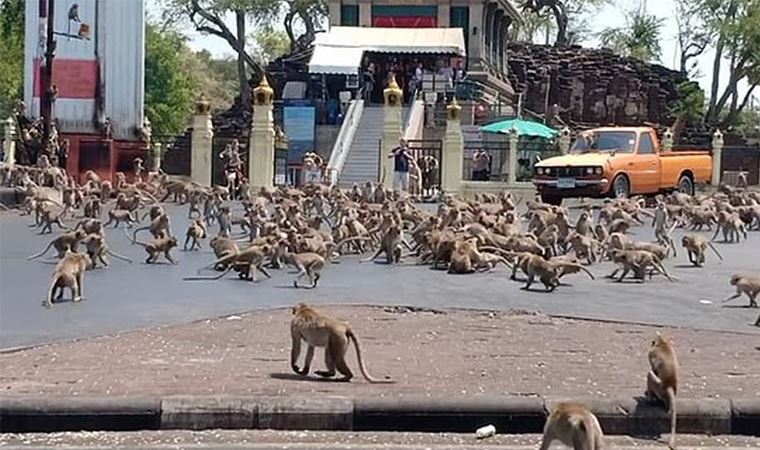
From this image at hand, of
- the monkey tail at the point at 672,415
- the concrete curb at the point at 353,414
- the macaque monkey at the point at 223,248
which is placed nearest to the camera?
the monkey tail at the point at 672,415

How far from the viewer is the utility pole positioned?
33.1 m

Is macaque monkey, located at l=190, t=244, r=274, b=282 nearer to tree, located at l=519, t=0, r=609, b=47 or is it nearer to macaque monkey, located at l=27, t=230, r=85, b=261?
macaque monkey, located at l=27, t=230, r=85, b=261

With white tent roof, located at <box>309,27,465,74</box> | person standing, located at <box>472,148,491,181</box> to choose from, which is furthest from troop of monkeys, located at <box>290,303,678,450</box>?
white tent roof, located at <box>309,27,465,74</box>

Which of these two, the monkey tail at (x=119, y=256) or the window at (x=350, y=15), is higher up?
the window at (x=350, y=15)

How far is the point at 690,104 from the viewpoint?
65688 mm

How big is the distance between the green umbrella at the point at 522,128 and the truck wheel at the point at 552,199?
8.15 metres

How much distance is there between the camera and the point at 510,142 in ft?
127

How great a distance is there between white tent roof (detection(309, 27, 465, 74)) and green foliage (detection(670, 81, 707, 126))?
59.5 ft

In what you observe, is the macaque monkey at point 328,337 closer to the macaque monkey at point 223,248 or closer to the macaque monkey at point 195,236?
the macaque monkey at point 223,248

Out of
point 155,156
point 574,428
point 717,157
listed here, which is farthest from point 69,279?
point 717,157

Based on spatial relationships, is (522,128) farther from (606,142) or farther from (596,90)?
(596,90)

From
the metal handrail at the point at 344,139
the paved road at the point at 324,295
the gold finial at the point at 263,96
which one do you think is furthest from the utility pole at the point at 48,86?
the paved road at the point at 324,295

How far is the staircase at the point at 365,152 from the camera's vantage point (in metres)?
38.0

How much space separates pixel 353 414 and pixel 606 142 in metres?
25.1
